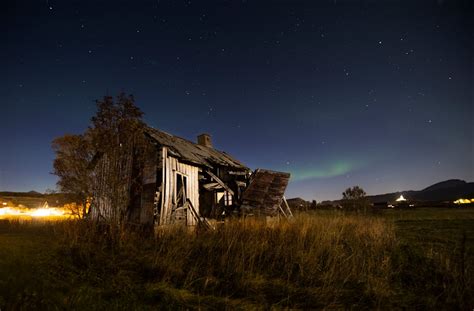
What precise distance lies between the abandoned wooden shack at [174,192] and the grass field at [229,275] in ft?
7.17

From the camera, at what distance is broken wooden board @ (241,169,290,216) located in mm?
12695

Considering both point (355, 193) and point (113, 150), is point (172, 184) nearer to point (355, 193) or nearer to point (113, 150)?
point (113, 150)

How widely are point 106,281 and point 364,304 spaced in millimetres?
4460

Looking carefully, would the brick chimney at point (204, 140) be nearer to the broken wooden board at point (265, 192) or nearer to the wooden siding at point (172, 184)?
the broken wooden board at point (265, 192)

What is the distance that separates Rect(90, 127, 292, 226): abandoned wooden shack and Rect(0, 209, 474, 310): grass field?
2.19 meters

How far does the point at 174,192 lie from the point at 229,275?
660 centimetres

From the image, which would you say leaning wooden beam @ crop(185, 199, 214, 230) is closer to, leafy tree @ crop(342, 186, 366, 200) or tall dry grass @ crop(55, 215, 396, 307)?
tall dry grass @ crop(55, 215, 396, 307)

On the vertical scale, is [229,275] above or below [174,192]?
below

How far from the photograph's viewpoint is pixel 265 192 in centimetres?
1338

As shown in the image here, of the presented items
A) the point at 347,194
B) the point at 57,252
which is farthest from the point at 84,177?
the point at 347,194

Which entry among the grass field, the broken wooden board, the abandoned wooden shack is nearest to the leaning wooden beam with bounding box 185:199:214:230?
the abandoned wooden shack

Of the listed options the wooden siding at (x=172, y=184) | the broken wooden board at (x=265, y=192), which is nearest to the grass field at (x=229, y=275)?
the wooden siding at (x=172, y=184)

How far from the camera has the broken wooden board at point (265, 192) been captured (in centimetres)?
1270

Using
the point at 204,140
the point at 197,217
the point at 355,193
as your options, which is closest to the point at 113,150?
the point at 197,217
